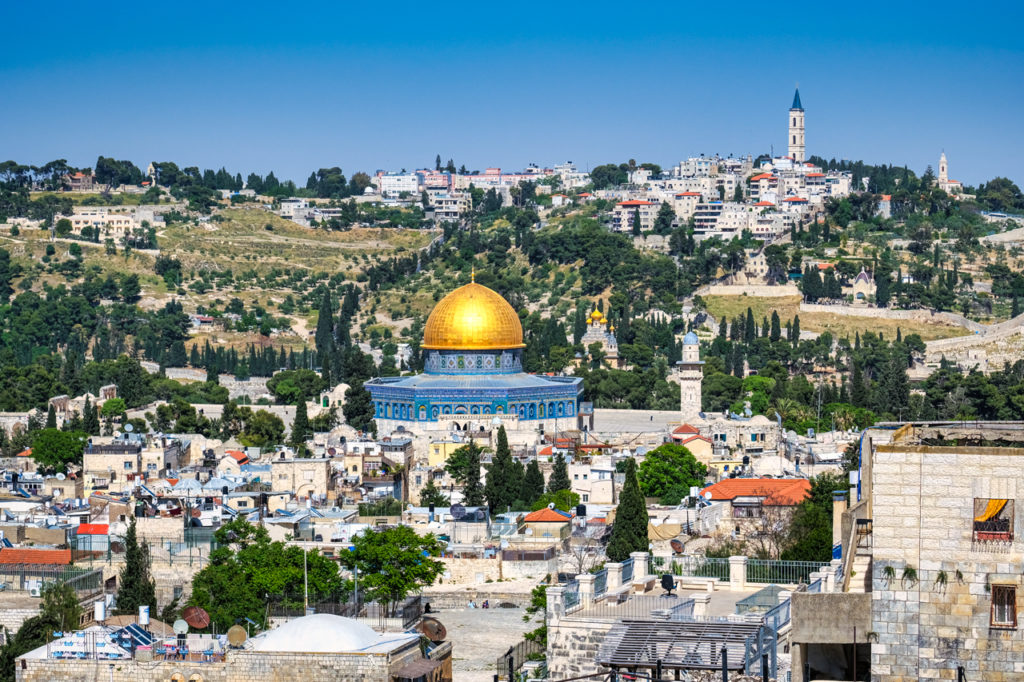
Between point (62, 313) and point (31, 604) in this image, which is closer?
point (31, 604)

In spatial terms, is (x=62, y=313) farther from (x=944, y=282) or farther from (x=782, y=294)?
(x=944, y=282)

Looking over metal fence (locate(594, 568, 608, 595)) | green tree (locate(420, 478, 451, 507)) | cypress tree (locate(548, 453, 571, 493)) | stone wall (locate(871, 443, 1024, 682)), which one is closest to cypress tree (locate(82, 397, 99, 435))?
green tree (locate(420, 478, 451, 507))

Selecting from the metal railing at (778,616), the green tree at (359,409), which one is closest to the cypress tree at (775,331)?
the green tree at (359,409)

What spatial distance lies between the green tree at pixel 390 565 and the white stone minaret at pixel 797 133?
121 m

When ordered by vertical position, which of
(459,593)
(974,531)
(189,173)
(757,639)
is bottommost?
(459,593)

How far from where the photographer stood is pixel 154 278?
117 m

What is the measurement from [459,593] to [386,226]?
104247mm

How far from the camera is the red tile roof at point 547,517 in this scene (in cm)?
4166

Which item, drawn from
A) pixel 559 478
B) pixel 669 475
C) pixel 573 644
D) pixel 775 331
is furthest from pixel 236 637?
pixel 775 331

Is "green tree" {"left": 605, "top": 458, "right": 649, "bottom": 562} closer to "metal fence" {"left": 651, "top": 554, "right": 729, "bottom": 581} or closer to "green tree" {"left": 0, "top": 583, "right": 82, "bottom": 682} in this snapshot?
"green tree" {"left": 0, "top": 583, "right": 82, "bottom": 682}

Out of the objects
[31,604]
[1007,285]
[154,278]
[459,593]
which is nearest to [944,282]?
[1007,285]

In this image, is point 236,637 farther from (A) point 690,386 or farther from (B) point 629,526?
(A) point 690,386

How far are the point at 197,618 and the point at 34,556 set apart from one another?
8.74 m

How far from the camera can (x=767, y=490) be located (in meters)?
42.1
